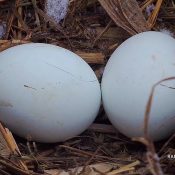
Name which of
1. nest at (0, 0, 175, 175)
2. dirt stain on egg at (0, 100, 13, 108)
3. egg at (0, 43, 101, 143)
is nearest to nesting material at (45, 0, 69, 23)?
nest at (0, 0, 175, 175)

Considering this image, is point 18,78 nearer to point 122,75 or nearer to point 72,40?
point 122,75

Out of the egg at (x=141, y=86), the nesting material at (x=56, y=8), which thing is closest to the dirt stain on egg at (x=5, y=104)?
the egg at (x=141, y=86)

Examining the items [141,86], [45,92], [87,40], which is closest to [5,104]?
[45,92]

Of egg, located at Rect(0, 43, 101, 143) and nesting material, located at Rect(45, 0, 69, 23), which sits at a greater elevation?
nesting material, located at Rect(45, 0, 69, 23)

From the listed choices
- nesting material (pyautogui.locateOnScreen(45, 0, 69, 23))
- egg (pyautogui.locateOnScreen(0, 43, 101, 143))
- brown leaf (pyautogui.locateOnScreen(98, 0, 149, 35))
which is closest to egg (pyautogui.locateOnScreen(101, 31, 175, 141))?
egg (pyautogui.locateOnScreen(0, 43, 101, 143))

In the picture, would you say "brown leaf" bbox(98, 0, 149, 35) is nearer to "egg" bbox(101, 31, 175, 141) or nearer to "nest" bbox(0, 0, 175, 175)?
"nest" bbox(0, 0, 175, 175)

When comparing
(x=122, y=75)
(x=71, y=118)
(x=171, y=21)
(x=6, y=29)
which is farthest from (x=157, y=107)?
(x=6, y=29)

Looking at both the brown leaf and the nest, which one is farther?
the brown leaf
